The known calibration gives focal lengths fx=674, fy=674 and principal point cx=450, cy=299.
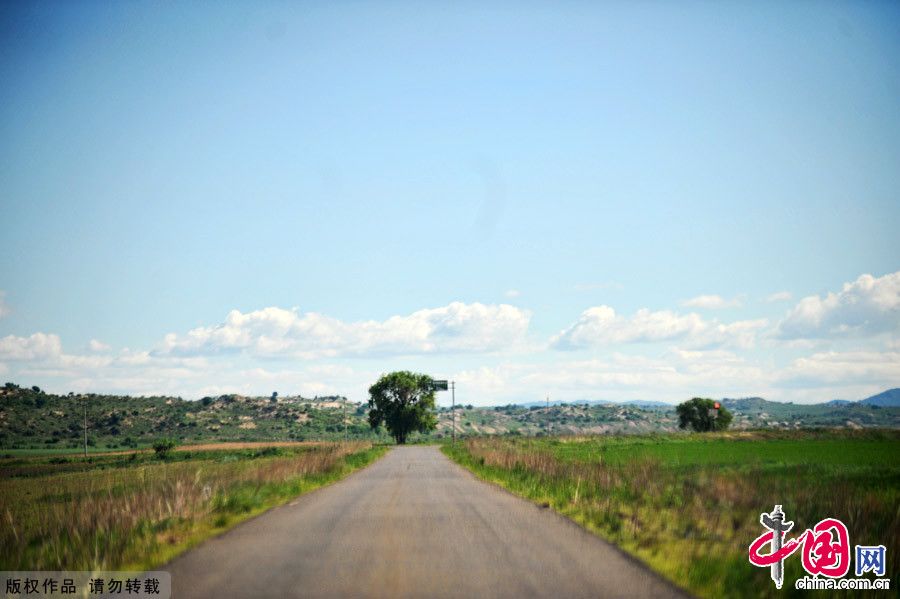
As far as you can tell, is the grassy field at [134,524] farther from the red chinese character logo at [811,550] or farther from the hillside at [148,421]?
the hillside at [148,421]

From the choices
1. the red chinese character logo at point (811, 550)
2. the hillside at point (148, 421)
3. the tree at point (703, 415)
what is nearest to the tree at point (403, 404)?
the hillside at point (148, 421)

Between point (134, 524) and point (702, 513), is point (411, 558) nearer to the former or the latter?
point (134, 524)

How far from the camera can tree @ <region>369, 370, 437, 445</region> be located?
114 metres

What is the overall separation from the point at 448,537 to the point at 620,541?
11.2ft

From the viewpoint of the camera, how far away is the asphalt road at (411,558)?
9.20 meters

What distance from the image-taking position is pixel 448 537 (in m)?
13.7

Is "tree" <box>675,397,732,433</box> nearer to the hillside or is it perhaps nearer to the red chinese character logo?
the hillside

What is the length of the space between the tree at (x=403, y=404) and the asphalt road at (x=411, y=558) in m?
95.8

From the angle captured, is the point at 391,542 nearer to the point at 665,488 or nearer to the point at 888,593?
the point at 888,593

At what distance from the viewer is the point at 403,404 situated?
115 metres

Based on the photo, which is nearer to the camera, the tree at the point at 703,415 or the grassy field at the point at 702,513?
the grassy field at the point at 702,513

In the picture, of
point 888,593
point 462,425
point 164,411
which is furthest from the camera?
point 462,425

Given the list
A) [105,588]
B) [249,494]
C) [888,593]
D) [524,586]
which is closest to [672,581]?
[524,586]

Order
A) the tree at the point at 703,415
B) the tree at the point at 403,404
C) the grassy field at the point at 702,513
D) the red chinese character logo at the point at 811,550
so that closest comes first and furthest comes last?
the grassy field at the point at 702,513, the red chinese character logo at the point at 811,550, the tree at the point at 403,404, the tree at the point at 703,415
